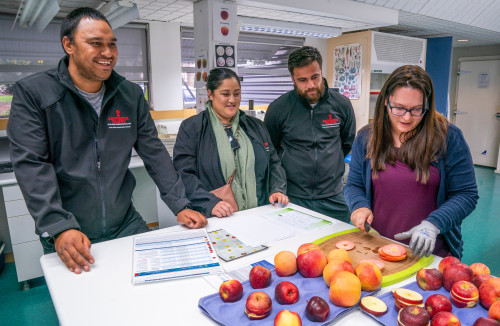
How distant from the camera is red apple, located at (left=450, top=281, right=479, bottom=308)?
97cm

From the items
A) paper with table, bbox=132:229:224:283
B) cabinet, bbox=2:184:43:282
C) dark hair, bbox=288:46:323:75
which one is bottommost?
cabinet, bbox=2:184:43:282

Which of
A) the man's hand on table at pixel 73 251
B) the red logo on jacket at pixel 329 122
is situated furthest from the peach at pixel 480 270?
the red logo on jacket at pixel 329 122

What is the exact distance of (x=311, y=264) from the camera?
1156mm

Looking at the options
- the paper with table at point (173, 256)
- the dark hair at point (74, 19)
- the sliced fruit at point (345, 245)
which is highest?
the dark hair at point (74, 19)

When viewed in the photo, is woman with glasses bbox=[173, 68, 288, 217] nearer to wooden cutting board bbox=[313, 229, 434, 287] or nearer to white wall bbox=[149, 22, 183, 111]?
wooden cutting board bbox=[313, 229, 434, 287]

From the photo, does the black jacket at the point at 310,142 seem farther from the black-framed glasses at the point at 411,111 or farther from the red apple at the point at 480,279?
the red apple at the point at 480,279

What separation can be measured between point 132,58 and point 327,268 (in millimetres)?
4695

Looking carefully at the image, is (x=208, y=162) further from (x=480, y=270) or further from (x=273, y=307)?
(x=480, y=270)

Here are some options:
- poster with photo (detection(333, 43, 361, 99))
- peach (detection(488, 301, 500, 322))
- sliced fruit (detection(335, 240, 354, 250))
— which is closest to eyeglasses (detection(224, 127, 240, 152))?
sliced fruit (detection(335, 240, 354, 250))

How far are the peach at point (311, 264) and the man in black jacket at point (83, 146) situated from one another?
24.9 inches

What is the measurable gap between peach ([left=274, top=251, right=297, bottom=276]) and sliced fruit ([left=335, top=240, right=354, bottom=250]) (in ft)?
0.89

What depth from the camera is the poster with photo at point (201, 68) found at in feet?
11.9

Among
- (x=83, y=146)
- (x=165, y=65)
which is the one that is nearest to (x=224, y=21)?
(x=165, y=65)

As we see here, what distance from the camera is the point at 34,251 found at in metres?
2.87
